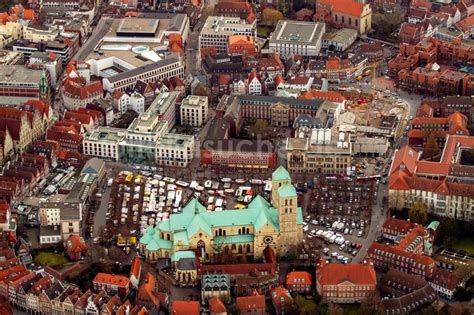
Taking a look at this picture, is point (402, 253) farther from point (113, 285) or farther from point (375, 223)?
point (113, 285)

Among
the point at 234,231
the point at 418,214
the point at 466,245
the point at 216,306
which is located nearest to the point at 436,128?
the point at 418,214

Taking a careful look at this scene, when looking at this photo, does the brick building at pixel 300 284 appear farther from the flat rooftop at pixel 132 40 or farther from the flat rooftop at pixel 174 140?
the flat rooftop at pixel 132 40

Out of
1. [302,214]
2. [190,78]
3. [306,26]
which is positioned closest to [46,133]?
[190,78]

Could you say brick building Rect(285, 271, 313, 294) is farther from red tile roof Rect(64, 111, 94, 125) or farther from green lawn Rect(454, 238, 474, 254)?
red tile roof Rect(64, 111, 94, 125)

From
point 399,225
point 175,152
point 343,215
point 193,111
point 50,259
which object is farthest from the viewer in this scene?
point 193,111

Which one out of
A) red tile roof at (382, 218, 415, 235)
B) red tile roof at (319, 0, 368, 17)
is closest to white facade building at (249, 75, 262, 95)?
red tile roof at (319, 0, 368, 17)
